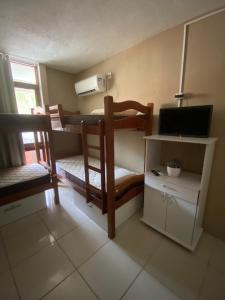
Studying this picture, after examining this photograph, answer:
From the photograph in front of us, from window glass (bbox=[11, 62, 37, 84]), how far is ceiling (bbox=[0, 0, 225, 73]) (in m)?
0.33

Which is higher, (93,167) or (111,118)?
(111,118)

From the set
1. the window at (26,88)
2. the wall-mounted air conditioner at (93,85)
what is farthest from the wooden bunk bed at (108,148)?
the window at (26,88)

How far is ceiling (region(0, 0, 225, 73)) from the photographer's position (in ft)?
4.58

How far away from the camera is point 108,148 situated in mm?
1490

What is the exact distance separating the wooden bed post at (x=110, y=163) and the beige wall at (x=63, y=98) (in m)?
2.15

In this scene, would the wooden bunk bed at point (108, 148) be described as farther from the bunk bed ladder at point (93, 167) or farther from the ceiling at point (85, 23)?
the ceiling at point (85, 23)

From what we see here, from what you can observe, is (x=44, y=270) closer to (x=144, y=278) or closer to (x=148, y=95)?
(x=144, y=278)

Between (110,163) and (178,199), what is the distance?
0.86 metres

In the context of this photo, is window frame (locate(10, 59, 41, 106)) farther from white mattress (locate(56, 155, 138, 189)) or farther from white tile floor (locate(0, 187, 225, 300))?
white tile floor (locate(0, 187, 225, 300))

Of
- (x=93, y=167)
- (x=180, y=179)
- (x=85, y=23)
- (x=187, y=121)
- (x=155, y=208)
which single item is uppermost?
(x=85, y=23)

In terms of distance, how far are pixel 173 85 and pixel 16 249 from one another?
2.76 meters

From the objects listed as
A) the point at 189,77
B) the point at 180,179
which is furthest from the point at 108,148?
the point at 189,77

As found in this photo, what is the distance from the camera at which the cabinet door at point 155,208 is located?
5.68 ft

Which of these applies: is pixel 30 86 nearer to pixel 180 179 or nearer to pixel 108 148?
pixel 108 148
